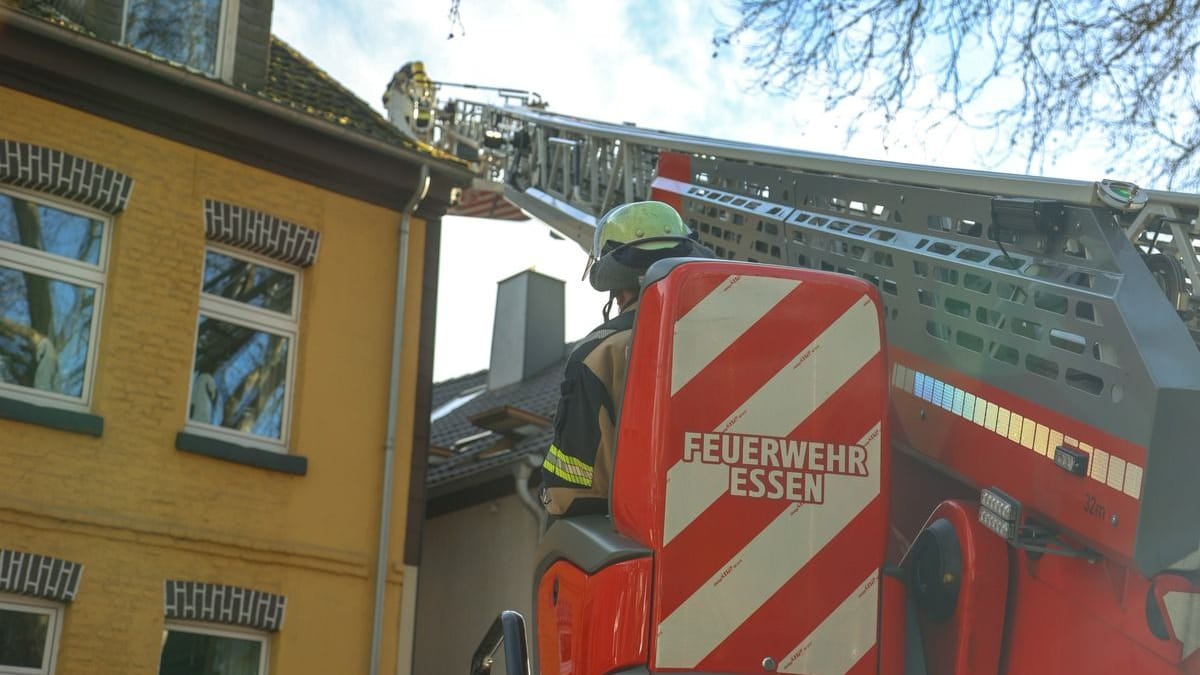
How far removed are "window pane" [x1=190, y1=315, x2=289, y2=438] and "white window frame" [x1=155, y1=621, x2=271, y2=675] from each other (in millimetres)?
1518

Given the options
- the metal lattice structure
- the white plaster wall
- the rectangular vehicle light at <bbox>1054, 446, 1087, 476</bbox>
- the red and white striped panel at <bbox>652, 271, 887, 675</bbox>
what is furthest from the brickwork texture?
the rectangular vehicle light at <bbox>1054, 446, 1087, 476</bbox>

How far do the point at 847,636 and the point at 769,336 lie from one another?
2.63 ft

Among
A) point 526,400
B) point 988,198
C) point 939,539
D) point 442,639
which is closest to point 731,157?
point 988,198

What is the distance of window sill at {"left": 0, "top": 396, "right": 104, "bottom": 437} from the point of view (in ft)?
33.8

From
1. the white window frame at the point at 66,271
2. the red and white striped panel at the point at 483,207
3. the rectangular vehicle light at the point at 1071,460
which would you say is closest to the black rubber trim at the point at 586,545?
the rectangular vehicle light at the point at 1071,460

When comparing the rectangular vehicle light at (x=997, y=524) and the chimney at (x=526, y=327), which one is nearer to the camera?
the rectangular vehicle light at (x=997, y=524)

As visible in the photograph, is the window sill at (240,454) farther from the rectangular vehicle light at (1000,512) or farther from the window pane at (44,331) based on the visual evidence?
the rectangular vehicle light at (1000,512)

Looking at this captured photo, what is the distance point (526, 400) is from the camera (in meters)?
17.9

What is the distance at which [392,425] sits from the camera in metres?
12.6

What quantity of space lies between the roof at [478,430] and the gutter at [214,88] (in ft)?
7.77

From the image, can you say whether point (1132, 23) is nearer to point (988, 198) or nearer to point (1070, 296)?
point (988, 198)

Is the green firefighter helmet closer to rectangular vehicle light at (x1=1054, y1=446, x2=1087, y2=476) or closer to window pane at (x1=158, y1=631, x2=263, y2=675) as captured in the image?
rectangular vehicle light at (x1=1054, y1=446, x2=1087, y2=476)

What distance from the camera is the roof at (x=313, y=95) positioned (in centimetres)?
1244

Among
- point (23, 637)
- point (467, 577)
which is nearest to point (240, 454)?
point (23, 637)
